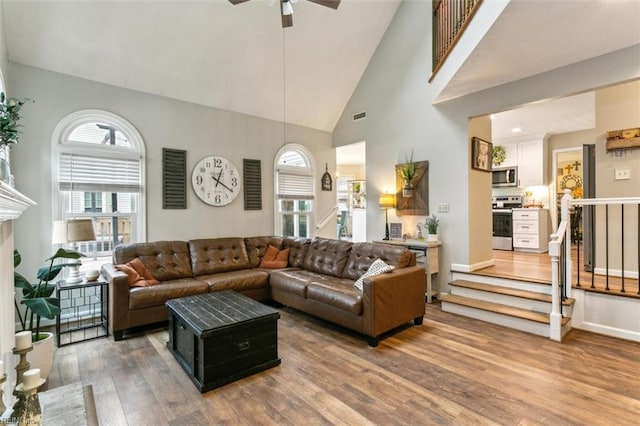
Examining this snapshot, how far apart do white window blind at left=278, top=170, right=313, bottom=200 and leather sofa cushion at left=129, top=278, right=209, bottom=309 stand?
251 cm

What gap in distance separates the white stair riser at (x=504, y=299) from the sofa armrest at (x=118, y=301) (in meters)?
4.07

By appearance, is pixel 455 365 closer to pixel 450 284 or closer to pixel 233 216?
pixel 450 284

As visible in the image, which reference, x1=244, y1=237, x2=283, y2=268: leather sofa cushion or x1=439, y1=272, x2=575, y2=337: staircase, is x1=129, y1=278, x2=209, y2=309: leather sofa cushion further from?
x1=439, y1=272, x2=575, y2=337: staircase

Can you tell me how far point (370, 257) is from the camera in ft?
13.2

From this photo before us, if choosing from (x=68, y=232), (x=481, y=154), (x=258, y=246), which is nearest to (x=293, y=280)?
(x=258, y=246)

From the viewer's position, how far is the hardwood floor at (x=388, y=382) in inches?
83.1

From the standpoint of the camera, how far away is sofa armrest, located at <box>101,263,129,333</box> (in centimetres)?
329

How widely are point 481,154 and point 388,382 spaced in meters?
3.64

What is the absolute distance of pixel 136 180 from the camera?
434 centimetres

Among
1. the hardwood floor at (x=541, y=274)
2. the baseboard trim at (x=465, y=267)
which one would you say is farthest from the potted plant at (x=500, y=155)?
the baseboard trim at (x=465, y=267)

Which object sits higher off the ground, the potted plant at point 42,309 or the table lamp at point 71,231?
the table lamp at point 71,231

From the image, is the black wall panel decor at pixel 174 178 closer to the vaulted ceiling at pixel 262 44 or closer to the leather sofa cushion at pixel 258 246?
the vaulted ceiling at pixel 262 44

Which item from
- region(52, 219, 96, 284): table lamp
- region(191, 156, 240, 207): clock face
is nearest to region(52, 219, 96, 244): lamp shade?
region(52, 219, 96, 284): table lamp

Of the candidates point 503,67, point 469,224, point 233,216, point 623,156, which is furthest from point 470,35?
point 233,216
